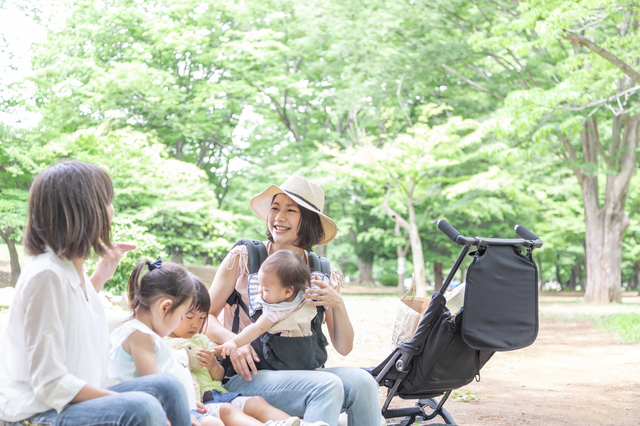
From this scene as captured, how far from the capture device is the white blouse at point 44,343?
139 cm

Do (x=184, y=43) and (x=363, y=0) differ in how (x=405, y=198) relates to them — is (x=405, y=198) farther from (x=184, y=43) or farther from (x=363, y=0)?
(x=184, y=43)

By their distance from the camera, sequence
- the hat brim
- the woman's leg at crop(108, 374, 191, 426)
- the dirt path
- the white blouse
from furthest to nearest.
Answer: the dirt path, the hat brim, the woman's leg at crop(108, 374, 191, 426), the white blouse

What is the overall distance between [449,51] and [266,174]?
260 inches

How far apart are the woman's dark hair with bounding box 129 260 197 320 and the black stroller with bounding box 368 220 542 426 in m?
1.10

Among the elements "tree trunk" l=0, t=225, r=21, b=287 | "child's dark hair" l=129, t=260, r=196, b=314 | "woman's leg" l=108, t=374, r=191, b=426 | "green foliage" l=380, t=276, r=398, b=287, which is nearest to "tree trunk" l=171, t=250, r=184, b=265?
"tree trunk" l=0, t=225, r=21, b=287

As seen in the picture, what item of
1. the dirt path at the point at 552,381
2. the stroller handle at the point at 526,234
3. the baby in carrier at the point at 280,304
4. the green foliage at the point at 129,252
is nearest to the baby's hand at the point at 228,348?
the baby in carrier at the point at 280,304

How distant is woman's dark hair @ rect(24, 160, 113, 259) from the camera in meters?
1.49

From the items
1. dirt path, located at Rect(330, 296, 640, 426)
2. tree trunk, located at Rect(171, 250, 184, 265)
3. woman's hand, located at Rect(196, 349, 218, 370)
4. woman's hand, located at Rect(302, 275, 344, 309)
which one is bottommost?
tree trunk, located at Rect(171, 250, 184, 265)

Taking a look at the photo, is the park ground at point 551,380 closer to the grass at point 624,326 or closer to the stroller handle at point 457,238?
the grass at point 624,326

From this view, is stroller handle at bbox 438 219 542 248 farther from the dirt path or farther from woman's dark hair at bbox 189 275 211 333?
the dirt path

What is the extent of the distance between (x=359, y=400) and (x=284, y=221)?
85 cm

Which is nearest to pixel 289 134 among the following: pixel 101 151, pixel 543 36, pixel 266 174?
pixel 266 174

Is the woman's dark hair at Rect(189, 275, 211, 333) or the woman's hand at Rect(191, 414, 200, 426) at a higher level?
the woman's dark hair at Rect(189, 275, 211, 333)

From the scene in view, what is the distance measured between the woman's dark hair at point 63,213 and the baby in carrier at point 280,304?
2.82 ft
